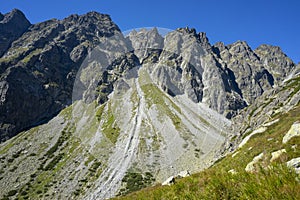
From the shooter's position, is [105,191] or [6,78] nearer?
[105,191]

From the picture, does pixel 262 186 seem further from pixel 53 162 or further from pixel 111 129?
pixel 111 129

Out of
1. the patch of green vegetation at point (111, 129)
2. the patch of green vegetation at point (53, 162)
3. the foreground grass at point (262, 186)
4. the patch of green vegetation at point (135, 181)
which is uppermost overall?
the patch of green vegetation at point (111, 129)

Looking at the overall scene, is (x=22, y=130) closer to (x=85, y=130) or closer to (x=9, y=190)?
(x=85, y=130)

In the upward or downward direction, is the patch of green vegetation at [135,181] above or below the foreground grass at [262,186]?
above

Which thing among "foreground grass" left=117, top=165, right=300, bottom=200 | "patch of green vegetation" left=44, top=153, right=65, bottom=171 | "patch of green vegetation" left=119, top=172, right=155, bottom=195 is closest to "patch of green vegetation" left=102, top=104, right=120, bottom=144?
"patch of green vegetation" left=44, top=153, right=65, bottom=171

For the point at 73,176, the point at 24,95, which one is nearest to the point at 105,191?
the point at 73,176

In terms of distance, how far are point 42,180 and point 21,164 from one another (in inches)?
870

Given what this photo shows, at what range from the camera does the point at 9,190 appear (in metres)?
107

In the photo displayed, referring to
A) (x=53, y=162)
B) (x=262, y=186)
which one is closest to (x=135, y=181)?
(x=53, y=162)

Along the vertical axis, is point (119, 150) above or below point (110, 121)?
below

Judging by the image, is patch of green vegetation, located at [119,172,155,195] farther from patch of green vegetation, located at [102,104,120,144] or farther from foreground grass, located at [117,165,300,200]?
foreground grass, located at [117,165,300,200]

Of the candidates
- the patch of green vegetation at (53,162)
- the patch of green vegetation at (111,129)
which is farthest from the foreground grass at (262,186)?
the patch of green vegetation at (111,129)

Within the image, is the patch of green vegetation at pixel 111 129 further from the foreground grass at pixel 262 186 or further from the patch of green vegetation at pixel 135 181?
the foreground grass at pixel 262 186

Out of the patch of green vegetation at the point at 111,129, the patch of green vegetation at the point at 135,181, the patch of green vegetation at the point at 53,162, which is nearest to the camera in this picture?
the patch of green vegetation at the point at 135,181
